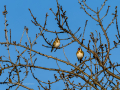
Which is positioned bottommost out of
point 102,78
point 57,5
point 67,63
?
point 102,78

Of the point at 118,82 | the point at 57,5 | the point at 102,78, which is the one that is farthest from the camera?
the point at 57,5

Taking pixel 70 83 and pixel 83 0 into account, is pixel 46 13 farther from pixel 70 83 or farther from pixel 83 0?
pixel 70 83

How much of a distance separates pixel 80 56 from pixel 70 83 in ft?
11.3

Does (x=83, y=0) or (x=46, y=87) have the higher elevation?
(x=83, y=0)

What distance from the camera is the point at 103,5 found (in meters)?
5.50

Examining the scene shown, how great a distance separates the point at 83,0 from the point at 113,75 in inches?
91.3

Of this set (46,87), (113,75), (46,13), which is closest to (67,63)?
(46,87)

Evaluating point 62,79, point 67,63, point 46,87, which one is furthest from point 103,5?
point 46,87

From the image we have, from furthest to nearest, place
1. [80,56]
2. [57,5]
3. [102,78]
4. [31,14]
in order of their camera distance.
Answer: [80,56]
[31,14]
[57,5]
[102,78]

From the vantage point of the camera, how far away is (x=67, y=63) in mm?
5223

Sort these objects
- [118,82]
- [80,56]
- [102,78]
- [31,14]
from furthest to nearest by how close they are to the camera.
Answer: [80,56]
[31,14]
[118,82]
[102,78]

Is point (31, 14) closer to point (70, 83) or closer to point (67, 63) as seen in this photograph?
point (67, 63)

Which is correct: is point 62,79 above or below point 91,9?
below

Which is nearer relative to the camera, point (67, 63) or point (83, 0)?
point (67, 63)
